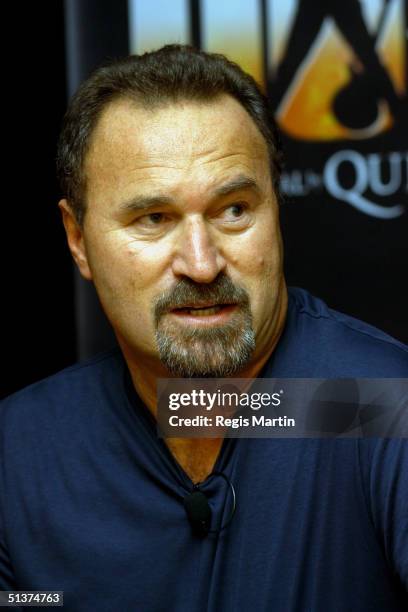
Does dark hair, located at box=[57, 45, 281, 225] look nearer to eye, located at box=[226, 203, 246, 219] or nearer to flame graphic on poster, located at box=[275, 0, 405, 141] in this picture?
eye, located at box=[226, 203, 246, 219]

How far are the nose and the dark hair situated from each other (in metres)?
0.19

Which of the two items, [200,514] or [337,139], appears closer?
[200,514]

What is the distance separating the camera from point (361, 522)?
44.1 inches

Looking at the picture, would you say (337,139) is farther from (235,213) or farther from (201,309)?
(201,309)

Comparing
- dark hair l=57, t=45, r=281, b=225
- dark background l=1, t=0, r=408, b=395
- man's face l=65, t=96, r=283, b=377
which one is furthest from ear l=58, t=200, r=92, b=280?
dark background l=1, t=0, r=408, b=395

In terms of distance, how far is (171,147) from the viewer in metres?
1.18

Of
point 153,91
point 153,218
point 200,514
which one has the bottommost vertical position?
point 200,514

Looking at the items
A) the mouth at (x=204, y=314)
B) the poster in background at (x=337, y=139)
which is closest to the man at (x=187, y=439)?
the mouth at (x=204, y=314)

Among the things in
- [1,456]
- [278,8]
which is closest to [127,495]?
[1,456]

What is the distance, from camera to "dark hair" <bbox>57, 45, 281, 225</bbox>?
1.24 meters

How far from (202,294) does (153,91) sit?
304 millimetres

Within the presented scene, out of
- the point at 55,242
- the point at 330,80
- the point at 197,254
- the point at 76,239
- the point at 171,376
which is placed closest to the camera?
the point at 197,254

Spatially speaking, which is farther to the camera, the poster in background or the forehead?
the poster in background

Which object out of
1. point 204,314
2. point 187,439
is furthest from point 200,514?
point 204,314
